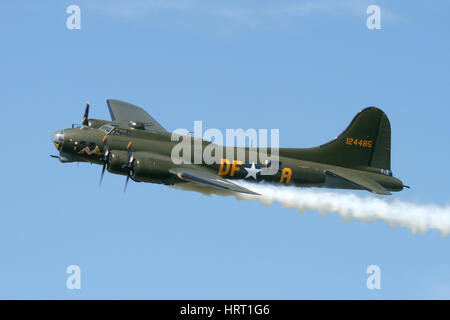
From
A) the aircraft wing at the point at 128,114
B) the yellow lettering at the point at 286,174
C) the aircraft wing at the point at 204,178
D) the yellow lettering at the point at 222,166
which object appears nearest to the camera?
the aircraft wing at the point at 204,178

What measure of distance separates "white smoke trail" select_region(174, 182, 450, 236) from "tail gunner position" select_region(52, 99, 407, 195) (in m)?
0.70

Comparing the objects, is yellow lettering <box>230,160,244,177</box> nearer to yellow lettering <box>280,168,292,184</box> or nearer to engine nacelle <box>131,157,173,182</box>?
yellow lettering <box>280,168,292,184</box>

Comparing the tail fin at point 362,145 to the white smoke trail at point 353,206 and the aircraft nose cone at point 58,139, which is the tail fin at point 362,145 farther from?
the aircraft nose cone at point 58,139

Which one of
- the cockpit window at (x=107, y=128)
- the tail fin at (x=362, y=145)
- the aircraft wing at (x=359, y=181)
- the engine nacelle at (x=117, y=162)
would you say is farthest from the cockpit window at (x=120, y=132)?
the aircraft wing at (x=359, y=181)

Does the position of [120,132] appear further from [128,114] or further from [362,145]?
[362,145]

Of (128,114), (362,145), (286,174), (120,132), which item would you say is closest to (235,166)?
(286,174)

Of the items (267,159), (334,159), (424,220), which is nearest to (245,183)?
(267,159)

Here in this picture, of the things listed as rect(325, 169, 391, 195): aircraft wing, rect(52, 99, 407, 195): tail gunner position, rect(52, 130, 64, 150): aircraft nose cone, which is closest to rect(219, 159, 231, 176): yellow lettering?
rect(52, 99, 407, 195): tail gunner position

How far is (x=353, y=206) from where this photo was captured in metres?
41.8

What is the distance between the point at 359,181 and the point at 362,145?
252 cm

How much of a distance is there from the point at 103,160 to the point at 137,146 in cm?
166

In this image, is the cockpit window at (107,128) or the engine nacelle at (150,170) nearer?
the engine nacelle at (150,170)

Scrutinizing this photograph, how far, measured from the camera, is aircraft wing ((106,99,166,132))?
4481 centimetres

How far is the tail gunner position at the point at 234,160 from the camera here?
37.9 m
